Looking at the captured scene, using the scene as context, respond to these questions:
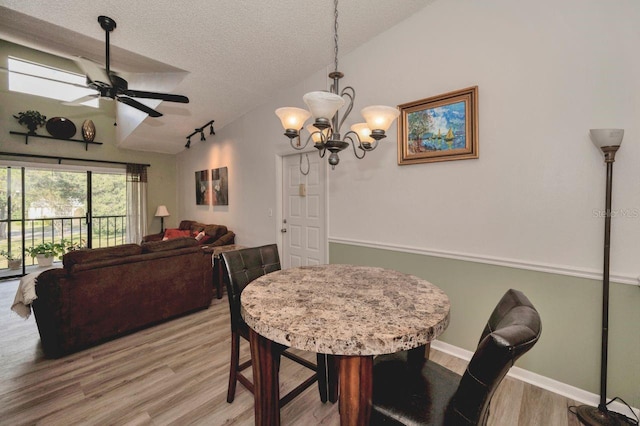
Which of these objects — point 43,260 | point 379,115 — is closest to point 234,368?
point 379,115

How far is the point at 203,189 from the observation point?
18.2 feet

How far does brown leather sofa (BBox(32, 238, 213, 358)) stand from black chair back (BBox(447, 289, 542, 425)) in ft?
9.00

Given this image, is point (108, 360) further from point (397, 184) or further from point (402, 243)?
point (397, 184)

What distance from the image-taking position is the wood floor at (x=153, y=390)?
5.33 ft

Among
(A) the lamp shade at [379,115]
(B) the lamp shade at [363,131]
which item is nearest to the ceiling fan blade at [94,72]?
(B) the lamp shade at [363,131]

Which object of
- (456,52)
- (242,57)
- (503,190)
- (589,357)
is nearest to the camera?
(589,357)

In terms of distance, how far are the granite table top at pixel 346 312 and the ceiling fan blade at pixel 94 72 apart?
2.39m

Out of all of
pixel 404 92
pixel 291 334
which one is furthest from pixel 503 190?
pixel 291 334

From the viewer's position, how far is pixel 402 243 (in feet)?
8.63

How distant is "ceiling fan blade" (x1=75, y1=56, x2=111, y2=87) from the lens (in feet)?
7.40

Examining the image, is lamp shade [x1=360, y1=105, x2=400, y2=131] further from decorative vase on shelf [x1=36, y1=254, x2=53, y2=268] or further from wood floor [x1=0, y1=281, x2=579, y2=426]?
decorative vase on shelf [x1=36, y1=254, x2=53, y2=268]

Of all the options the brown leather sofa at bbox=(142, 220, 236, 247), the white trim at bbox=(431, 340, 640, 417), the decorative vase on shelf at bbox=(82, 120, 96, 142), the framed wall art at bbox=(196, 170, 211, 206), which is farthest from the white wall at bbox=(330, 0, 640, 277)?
the decorative vase on shelf at bbox=(82, 120, 96, 142)

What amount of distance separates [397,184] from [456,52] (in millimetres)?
1190

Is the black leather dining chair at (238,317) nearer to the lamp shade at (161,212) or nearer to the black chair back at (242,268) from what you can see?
the black chair back at (242,268)
